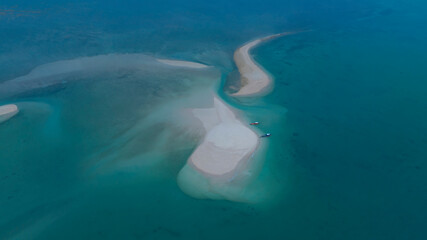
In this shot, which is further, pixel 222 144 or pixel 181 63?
pixel 181 63

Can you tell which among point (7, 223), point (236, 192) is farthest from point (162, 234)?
point (7, 223)

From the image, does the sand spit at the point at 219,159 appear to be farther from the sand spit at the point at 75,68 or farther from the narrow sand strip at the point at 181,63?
the sand spit at the point at 75,68

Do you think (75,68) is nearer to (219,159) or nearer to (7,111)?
(7,111)

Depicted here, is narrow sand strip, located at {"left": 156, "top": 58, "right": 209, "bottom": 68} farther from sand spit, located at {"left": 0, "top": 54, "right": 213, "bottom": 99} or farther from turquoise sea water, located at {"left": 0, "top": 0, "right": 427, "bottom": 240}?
turquoise sea water, located at {"left": 0, "top": 0, "right": 427, "bottom": 240}

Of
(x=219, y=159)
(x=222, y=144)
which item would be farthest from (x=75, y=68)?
(x=219, y=159)

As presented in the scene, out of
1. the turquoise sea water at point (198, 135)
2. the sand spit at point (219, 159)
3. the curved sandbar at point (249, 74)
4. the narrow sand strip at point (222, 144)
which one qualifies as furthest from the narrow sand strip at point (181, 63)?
the sand spit at point (219, 159)
